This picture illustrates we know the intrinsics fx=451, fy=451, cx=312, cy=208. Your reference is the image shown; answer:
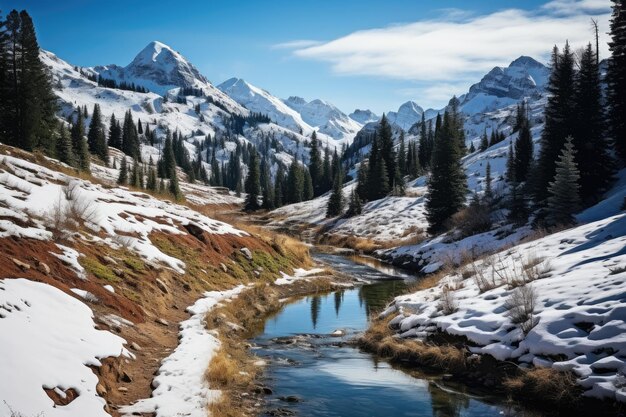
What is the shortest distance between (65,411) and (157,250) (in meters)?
14.5

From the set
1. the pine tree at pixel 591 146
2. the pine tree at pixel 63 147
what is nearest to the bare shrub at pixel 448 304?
the pine tree at pixel 591 146

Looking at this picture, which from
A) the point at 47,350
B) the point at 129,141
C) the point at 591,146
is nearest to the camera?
the point at 47,350

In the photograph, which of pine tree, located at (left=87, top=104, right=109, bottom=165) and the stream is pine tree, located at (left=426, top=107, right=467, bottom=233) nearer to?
the stream

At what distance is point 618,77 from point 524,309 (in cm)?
3287

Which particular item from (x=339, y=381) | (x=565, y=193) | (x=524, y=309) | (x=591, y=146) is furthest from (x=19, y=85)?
(x=591, y=146)

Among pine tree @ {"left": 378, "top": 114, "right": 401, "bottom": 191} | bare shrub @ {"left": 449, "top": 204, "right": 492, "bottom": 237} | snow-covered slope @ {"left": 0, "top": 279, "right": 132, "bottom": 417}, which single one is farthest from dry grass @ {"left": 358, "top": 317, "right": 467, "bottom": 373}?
pine tree @ {"left": 378, "top": 114, "right": 401, "bottom": 191}

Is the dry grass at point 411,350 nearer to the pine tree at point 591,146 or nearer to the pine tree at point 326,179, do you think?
the pine tree at point 591,146

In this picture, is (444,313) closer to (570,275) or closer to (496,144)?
(570,275)

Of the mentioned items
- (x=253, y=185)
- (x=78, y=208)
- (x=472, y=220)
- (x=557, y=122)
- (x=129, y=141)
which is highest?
(x=129, y=141)

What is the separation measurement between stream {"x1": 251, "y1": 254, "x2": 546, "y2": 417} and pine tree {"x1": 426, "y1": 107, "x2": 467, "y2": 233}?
31.9 m

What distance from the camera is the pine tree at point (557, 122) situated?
37.8 m

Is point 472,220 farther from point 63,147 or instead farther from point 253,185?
point 253,185

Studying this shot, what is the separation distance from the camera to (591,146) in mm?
35781

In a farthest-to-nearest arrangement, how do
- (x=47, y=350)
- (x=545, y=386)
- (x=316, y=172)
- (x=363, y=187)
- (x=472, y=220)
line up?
1. (x=316, y=172)
2. (x=363, y=187)
3. (x=472, y=220)
4. (x=545, y=386)
5. (x=47, y=350)
